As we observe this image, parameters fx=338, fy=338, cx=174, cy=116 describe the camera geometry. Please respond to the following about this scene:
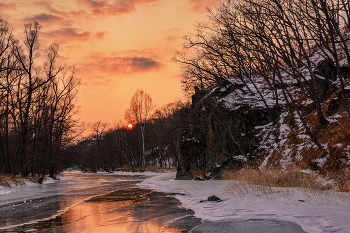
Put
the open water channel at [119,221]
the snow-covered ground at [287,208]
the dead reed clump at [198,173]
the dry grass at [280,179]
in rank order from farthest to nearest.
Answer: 1. the dead reed clump at [198,173]
2. the dry grass at [280,179]
3. the open water channel at [119,221]
4. the snow-covered ground at [287,208]

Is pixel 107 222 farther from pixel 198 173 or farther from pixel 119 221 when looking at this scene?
pixel 198 173

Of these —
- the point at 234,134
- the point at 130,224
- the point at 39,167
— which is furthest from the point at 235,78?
the point at 39,167

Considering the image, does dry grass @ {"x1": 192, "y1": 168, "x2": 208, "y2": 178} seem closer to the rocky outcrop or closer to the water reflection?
the rocky outcrop

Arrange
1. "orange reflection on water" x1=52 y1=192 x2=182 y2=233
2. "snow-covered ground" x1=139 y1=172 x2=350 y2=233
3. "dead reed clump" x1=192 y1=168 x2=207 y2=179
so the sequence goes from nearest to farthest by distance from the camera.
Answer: "snow-covered ground" x1=139 y1=172 x2=350 y2=233, "orange reflection on water" x1=52 y1=192 x2=182 y2=233, "dead reed clump" x1=192 y1=168 x2=207 y2=179

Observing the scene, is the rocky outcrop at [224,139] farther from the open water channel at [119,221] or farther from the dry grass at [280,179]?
the open water channel at [119,221]

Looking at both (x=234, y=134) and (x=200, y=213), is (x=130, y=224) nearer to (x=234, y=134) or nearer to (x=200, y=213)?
(x=200, y=213)

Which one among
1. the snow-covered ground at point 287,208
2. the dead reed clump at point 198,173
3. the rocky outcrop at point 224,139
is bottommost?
the snow-covered ground at point 287,208

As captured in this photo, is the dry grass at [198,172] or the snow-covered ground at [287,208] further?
the dry grass at [198,172]

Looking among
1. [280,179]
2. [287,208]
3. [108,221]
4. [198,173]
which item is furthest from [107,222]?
[198,173]

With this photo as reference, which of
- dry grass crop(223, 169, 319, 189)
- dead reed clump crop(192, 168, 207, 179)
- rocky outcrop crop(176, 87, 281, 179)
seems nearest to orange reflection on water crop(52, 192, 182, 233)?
dry grass crop(223, 169, 319, 189)

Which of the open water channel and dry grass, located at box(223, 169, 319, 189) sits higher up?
dry grass, located at box(223, 169, 319, 189)

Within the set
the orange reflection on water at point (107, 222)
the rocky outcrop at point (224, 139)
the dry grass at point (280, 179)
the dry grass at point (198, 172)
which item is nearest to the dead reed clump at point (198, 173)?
the dry grass at point (198, 172)

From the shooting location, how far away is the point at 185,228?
8.65 metres

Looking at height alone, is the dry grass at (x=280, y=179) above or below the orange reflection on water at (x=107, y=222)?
above
